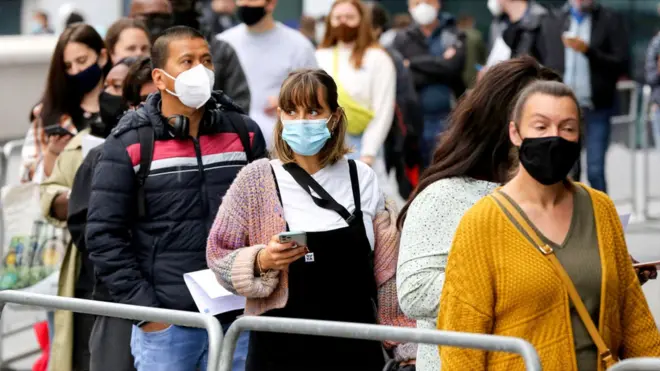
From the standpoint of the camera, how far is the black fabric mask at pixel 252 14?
895 cm

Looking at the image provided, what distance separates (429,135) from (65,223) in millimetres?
5030

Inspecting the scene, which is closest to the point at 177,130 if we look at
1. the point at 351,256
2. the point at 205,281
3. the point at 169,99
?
the point at 169,99

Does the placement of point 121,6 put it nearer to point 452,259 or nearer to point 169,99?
point 169,99

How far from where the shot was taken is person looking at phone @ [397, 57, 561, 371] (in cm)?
Result: 446

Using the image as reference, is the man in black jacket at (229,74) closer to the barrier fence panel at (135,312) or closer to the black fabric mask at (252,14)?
the black fabric mask at (252,14)

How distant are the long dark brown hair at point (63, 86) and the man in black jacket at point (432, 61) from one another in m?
4.22

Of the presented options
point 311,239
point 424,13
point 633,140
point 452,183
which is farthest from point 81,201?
point 633,140

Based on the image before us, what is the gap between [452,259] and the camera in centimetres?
412

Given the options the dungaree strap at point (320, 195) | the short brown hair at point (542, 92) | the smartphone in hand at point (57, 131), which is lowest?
the smartphone in hand at point (57, 131)

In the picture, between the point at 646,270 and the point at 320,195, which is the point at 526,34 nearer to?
the point at 320,195

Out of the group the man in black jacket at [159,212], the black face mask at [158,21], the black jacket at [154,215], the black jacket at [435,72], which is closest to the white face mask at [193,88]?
the man in black jacket at [159,212]

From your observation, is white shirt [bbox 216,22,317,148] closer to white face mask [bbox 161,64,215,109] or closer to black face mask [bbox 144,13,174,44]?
black face mask [bbox 144,13,174,44]

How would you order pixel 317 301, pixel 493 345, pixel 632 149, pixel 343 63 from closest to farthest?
pixel 493 345
pixel 317 301
pixel 343 63
pixel 632 149

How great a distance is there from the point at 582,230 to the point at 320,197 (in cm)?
126
